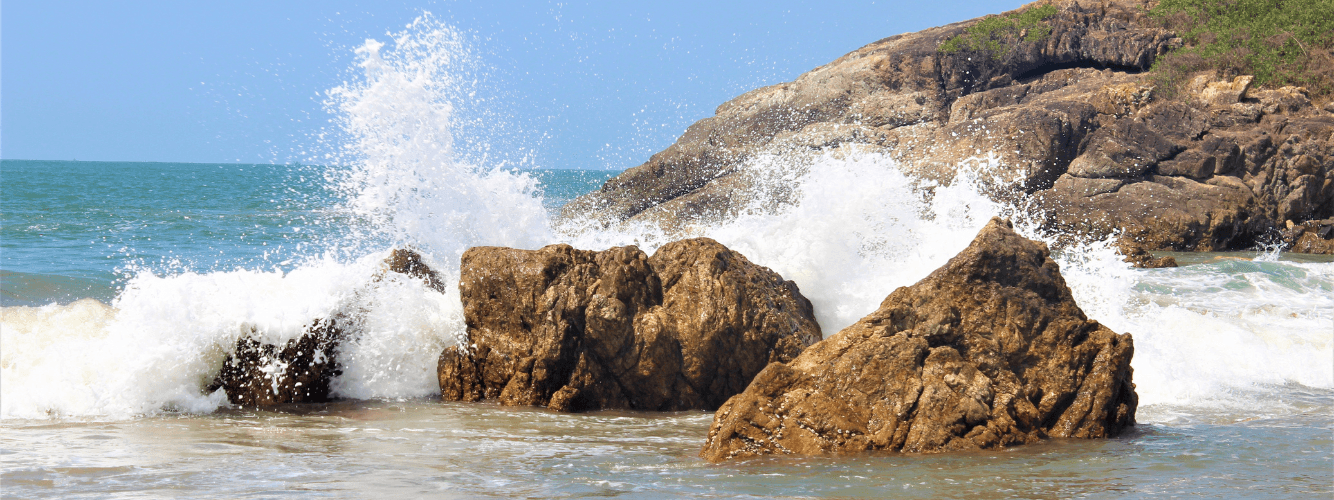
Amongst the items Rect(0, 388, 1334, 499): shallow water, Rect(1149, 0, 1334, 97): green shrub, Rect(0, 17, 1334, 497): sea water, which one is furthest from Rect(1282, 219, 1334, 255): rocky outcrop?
Rect(0, 388, 1334, 499): shallow water

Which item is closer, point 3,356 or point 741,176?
point 3,356

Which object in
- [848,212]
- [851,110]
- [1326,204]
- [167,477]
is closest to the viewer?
[167,477]

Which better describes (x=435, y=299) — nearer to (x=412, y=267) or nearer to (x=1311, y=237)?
(x=412, y=267)

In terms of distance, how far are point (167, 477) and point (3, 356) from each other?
10.9 ft

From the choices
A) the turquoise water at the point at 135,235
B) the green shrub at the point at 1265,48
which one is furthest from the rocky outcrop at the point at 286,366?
the green shrub at the point at 1265,48

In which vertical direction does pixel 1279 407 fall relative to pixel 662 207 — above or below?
below

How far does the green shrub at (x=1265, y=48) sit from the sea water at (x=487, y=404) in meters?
14.1

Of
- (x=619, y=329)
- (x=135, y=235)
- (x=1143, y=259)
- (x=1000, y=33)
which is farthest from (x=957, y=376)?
(x=1000, y=33)

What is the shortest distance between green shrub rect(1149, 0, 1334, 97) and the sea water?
46.4ft

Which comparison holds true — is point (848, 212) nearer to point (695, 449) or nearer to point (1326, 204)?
point (695, 449)

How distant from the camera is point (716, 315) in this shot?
608 centimetres

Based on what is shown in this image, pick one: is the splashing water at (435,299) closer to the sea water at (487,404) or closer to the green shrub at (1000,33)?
the sea water at (487,404)

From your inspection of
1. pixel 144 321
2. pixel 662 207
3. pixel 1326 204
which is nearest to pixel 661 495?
Result: pixel 144 321

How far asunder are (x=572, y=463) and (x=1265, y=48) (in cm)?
2529
